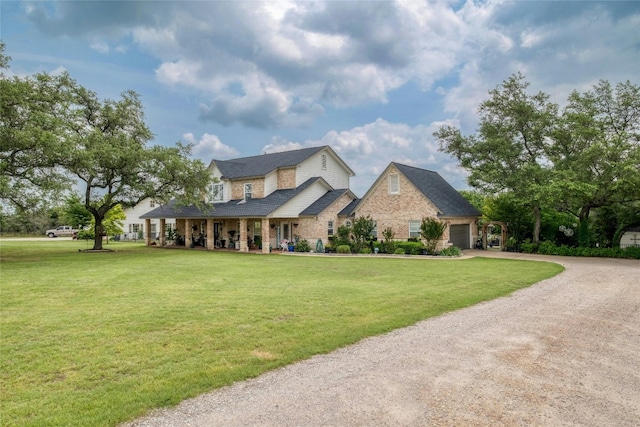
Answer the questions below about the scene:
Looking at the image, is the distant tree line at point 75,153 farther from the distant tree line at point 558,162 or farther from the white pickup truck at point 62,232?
the white pickup truck at point 62,232

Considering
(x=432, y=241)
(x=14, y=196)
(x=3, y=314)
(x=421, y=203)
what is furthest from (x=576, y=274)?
(x=14, y=196)

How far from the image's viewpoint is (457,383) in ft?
17.8

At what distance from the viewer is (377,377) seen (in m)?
5.65

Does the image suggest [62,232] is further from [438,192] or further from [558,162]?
[558,162]

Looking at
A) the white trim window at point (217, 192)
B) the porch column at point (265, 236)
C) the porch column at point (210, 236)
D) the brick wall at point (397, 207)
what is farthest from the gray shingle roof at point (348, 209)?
the white trim window at point (217, 192)

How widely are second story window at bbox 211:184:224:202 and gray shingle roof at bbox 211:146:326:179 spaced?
1.25m

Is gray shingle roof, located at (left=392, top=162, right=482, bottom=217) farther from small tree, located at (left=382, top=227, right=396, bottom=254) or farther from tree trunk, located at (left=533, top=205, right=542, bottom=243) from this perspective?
tree trunk, located at (left=533, top=205, right=542, bottom=243)

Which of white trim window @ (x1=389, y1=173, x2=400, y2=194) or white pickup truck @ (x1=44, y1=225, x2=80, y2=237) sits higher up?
white trim window @ (x1=389, y1=173, x2=400, y2=194)

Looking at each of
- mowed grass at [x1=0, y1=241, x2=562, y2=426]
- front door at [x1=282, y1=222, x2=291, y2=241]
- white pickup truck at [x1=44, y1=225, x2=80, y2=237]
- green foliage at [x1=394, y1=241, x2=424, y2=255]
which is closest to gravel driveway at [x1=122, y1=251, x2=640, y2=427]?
mowed grass at [x1=0, y1=241, x2=562, y2=426]

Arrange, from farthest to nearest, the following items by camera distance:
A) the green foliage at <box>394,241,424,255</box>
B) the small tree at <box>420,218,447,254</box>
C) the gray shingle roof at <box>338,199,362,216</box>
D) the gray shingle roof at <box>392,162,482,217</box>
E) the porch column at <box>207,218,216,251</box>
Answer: the porch column at <box>207,218,216,251</box> < the gray shingle roof at <box>338,199,362,216</box> < the gray shingle roof at <box>392,162,482,217</box> < the green foliage at <box>394,241,424,255</box> < the small tree at <box>420,218,447,254</box>

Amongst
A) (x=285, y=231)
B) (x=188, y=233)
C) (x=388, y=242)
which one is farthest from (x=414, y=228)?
(x=188, y=233)

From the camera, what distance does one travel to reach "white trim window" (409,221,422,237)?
91.5 feet

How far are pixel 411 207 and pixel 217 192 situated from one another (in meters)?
17.6

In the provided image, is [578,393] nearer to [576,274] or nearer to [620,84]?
[576,274]
